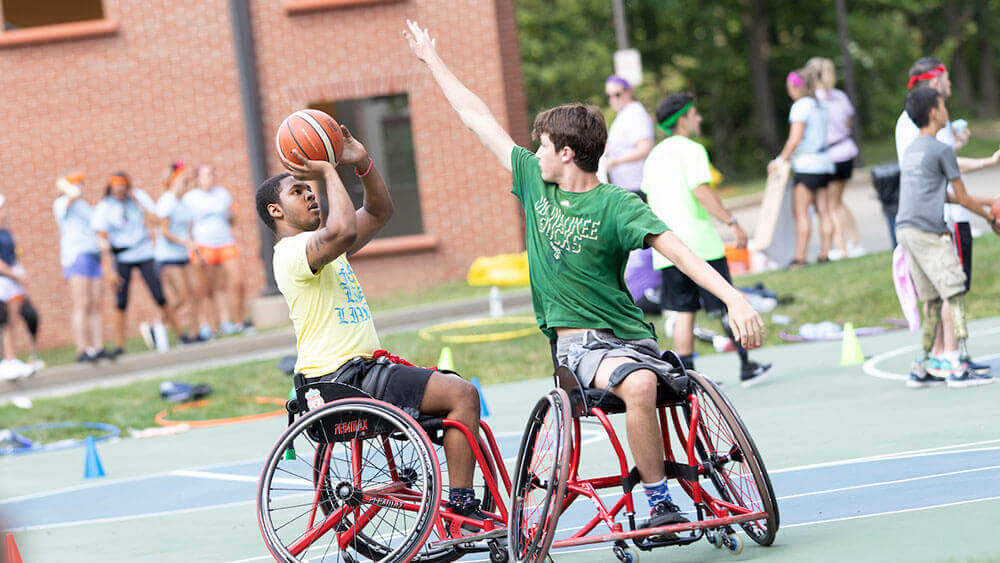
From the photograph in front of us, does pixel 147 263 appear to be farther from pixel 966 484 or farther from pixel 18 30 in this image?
pixel 966 484

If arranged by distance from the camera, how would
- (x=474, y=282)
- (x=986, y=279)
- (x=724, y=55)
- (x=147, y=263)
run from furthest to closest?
(x=724, y=55) → (x=474, y=282) → (x=147, y=263) → (x=986, y=279)

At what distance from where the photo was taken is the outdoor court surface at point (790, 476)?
5035 millimetres

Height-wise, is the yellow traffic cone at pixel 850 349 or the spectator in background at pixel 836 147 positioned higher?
the spectator in background at pixel 836 147

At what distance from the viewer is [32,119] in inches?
716

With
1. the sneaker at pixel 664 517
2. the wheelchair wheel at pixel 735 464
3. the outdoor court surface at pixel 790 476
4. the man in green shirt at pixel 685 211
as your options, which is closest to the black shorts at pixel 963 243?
the outdoor court surface at pixel 790 476

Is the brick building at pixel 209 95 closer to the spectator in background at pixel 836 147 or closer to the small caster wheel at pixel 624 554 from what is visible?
the spectator in background at pixel 836 147

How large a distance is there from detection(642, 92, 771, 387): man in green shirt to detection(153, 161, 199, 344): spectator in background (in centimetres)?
705

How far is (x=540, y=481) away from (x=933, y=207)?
13.5 feet

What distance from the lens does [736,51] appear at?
146 ft

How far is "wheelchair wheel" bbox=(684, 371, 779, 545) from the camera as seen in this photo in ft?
15.2

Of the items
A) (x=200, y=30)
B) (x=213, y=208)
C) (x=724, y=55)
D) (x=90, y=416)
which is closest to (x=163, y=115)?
(x=200, y=30)

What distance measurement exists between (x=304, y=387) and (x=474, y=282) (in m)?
12.8

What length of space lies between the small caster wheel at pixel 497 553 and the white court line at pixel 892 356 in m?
4.80

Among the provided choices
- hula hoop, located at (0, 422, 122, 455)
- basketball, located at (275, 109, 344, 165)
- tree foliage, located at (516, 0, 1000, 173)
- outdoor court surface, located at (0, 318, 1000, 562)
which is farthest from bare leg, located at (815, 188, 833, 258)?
tree foliage, located at (516, 0, 1000, 173)
